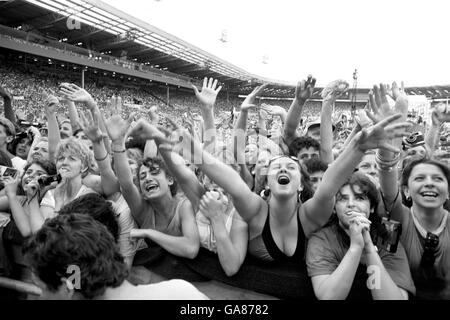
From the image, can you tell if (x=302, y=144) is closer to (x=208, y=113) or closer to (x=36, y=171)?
(x=208, y=113)

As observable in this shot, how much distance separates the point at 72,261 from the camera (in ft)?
4.20

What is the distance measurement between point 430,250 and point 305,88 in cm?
180

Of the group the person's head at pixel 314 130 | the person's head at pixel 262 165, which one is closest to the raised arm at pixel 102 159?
the person's head at pixel 262 165

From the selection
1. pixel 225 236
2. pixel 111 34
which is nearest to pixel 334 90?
pixel 225 236

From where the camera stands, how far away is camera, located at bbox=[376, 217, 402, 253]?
1.60 metres

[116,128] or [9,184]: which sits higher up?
[116,128]

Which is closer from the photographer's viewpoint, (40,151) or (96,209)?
(96,209)

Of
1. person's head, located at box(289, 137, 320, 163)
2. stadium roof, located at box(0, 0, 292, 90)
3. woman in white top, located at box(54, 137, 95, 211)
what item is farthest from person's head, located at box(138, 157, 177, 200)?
stadium roof, located at box(0, 0, 292, 90)

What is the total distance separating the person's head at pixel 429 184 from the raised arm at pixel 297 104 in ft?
4.54

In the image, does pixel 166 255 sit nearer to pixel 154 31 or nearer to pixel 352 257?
pixel 352 257

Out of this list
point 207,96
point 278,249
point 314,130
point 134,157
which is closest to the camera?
point 278,249

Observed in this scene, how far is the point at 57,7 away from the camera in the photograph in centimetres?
1797

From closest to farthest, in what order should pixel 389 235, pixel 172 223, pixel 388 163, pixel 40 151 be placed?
pixel 389 235 → pixel 388 163 → pixel 172 223 → pixel 40 151

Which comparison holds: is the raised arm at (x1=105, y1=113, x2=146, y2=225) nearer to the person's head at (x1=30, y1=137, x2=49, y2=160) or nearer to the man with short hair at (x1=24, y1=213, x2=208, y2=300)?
the man with short hair at (x1=24, y1=213, x2=208, y2=300)
